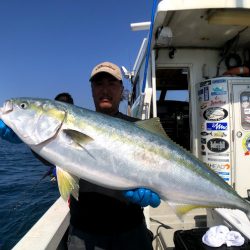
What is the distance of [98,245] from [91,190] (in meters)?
0.43

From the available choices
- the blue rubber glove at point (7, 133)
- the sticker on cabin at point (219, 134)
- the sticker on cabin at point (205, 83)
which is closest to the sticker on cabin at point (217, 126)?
the sticker on cabin at point (219, 134)

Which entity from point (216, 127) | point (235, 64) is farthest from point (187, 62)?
point (216, 127)

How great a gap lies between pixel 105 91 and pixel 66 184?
0.97m

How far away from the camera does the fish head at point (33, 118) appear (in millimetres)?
2150

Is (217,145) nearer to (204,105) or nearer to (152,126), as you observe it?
(204,105)

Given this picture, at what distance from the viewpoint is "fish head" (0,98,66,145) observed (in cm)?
215

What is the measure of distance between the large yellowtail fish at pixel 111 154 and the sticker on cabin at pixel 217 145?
142 inches

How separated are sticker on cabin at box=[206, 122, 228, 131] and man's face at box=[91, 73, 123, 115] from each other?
3538mm

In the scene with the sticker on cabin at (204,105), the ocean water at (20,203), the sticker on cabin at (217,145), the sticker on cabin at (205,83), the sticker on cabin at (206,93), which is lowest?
the ocean water at (20,203)

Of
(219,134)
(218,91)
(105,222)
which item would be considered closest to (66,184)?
(105,222)

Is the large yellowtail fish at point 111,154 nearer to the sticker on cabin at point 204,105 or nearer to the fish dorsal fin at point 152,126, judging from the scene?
the fish dorsal fin at point 152,126

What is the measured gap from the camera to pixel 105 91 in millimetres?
2807

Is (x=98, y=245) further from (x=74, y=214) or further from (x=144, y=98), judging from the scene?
(x=144, y=98)

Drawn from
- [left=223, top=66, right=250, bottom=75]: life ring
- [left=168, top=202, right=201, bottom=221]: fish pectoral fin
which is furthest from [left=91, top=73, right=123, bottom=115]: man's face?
[left=223, top=66, right=250, bottom=75]: life ring
